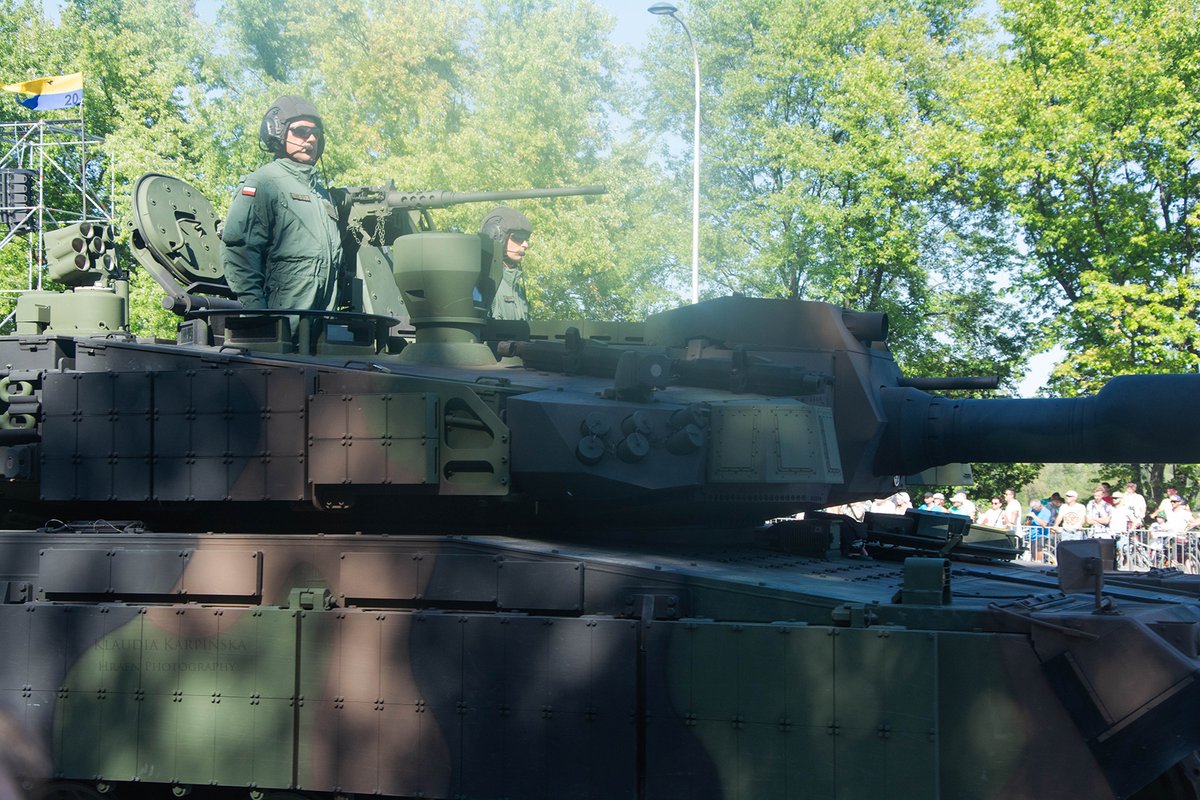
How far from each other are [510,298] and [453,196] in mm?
1356

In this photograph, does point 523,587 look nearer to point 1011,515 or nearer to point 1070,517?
point 1070,517

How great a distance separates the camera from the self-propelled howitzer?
286 inches

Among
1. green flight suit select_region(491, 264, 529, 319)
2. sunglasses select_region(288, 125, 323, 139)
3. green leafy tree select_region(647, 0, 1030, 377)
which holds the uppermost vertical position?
green leafy tree select_region(647, 0, 1030, 377)

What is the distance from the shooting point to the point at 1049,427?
8.88 metres

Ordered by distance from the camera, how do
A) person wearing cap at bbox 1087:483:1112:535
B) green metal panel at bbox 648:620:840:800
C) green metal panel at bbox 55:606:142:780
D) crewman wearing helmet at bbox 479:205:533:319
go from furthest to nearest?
person wearing cap at bbox 1087:483:1112:535
crewman wearing helmet at bbox 479:205:533:319
green metal panel at bbox 55:606:142:780
green metal panel at bbox 648:620:840:800

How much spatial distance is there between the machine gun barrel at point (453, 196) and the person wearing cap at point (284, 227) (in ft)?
5.81

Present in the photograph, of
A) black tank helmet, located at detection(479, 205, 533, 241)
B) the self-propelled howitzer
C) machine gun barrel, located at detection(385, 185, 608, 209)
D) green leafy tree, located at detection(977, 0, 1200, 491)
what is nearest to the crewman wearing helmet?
black tank helmet, located at detection(479, 205, 533, 241)

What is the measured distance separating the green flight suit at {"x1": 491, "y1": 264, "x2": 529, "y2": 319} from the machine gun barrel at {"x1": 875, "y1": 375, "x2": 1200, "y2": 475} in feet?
15.6

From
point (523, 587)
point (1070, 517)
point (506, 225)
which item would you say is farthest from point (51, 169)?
point (523, 587)

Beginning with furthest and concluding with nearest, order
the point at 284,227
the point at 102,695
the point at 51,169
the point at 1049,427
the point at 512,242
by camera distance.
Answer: the point at 51,169 → the point at 512,242 → the point at 284,227 → the point at 1049,427 → the point at 102,695

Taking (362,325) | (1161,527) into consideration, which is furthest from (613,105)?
(362,325)

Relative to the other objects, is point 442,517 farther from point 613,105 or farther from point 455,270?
point 613,105

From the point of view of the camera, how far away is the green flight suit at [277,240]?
10172mm

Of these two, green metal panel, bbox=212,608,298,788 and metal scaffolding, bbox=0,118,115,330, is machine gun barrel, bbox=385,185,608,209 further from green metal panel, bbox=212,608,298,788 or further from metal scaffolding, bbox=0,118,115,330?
metal scaffolding, bbox=0,118,115,330
